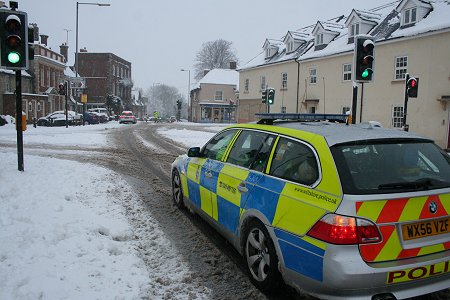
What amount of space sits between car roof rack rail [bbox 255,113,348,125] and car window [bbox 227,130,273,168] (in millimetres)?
265

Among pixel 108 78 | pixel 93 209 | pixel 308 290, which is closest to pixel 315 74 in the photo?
pixel 93 209

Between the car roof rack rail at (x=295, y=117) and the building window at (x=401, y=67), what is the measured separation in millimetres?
20987

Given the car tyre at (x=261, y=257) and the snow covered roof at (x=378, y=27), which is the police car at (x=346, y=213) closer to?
the car tyre at (x=261, y=257)

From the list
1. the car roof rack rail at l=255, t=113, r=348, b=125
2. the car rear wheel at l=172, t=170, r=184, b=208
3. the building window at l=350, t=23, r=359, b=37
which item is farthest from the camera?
the building window at l=350, t=23, r=359, b=37

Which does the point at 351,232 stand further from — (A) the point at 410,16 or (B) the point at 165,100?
(B) the point at 165,100

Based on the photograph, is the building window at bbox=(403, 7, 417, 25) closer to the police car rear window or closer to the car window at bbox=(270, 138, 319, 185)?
the police car rear window

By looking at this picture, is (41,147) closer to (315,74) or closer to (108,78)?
(315,74)

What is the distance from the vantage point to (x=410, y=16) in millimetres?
23875

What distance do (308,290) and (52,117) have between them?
3617cm

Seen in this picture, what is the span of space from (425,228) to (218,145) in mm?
2888

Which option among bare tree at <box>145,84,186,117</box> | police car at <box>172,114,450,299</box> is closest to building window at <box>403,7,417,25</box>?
police car at <box>172,114,450,299</box>

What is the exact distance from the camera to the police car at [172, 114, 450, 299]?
9.43ft

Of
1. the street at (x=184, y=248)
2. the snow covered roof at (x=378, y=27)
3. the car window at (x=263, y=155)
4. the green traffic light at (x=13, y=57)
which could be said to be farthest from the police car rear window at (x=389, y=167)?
the snow covered roof at (x=378, y=27)

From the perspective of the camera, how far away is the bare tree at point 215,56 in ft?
272
